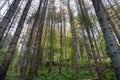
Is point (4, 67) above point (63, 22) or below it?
below

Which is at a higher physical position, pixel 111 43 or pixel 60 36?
pixel 60 36

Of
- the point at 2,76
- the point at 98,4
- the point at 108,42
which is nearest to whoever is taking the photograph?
the point at 108,42

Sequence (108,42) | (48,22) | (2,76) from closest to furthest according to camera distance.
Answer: (108,42) → (2,76) → (48,22)

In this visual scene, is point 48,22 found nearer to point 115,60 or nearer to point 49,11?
point 49,11

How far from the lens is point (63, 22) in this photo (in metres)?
20.9

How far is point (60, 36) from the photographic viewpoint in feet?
64.4

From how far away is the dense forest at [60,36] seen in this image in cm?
390

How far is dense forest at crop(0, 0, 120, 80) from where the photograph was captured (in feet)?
12.8

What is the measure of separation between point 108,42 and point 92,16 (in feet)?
58.1

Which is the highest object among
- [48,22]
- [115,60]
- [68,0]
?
[68,0]

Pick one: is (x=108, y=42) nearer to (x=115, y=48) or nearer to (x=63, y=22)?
(x=115, y=48)

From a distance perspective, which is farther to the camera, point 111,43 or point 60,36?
point 60,36

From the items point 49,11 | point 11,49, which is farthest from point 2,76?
point 49,11

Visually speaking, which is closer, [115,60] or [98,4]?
[115,60]
